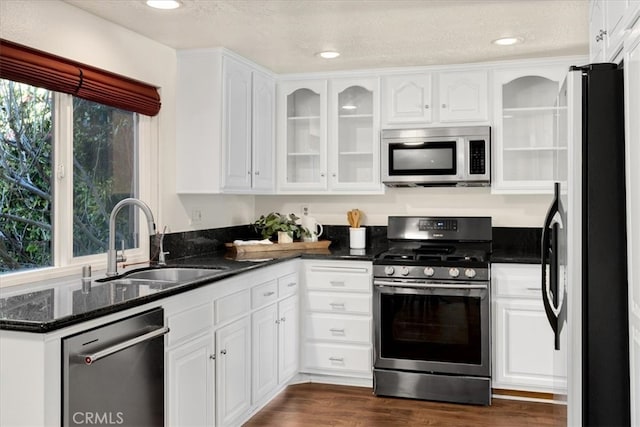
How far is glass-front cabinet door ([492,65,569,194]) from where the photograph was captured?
4.10m

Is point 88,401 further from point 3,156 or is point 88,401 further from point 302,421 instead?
point 302,421

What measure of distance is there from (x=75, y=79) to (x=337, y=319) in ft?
7.45

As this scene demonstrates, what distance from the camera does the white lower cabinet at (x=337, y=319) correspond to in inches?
160

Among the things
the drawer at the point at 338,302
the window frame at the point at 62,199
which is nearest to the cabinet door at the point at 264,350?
the drawer at the point at 338,302

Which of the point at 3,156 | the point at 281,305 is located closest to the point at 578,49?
the point at 281,305

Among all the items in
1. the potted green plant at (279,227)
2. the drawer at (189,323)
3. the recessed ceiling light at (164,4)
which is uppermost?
the recessed ceiling light at (164,4)

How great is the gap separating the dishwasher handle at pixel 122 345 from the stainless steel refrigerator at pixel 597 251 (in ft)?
5.23

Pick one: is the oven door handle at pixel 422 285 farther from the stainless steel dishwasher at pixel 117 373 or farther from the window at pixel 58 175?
the stainless steel dishwasher at pixel 117 373

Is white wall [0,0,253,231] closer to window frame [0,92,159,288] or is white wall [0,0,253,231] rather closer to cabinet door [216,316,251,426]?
window frame [0,92,159,288]

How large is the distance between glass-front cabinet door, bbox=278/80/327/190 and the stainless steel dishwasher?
7.30ft

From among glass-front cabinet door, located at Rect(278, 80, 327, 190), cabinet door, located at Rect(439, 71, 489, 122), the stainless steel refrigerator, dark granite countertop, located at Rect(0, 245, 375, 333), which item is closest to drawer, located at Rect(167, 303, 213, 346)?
dark granite countertop, located at Rect(0, 245, 375, 333)

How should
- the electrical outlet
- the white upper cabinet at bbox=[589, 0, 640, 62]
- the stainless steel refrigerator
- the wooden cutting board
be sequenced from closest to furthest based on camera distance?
the white upper cabinet at bbox=[589, 0, 640, 62] → the stainless steel refrigerator → the electrical outlet → the wooden cutting board

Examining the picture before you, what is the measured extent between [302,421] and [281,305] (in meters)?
0.74

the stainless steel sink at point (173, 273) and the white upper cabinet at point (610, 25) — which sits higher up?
the white upper cabinet at point (610, 25)
